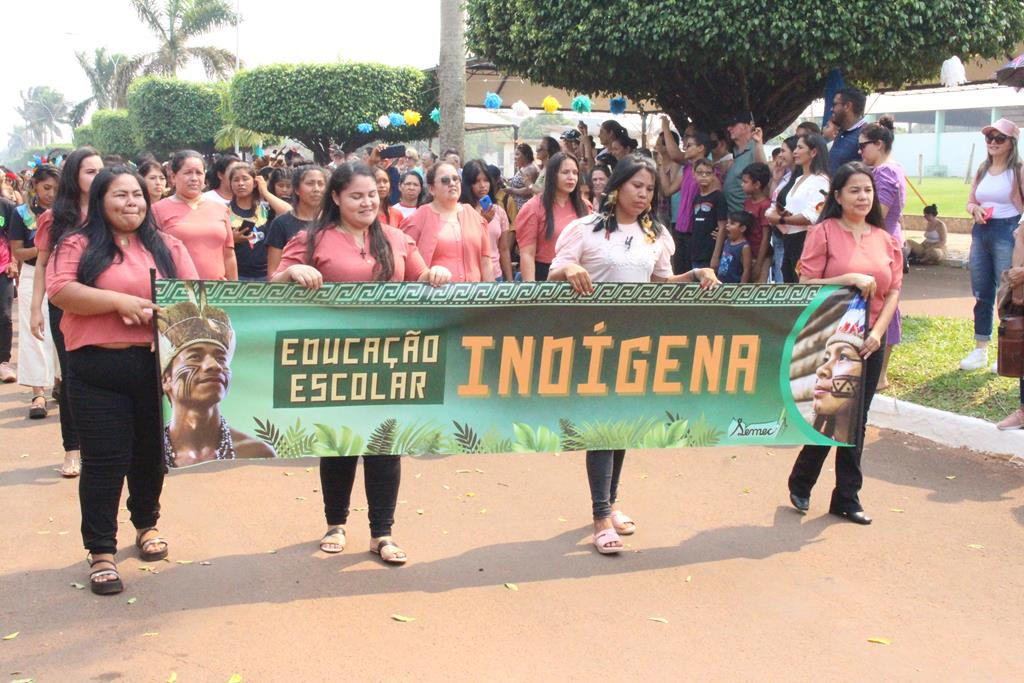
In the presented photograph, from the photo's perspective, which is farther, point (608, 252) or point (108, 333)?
point (608, 252)

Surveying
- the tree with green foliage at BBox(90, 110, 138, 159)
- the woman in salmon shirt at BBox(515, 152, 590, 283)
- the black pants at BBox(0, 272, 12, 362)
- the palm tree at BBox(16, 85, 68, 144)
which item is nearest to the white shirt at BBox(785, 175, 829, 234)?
the woman in salmon shirt at BBox(515, 152, 590, 283)

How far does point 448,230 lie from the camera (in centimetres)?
688

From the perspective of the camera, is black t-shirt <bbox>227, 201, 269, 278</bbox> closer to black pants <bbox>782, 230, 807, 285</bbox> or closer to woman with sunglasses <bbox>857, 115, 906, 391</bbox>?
black pants <bbox>782, 230, 807, 285</bbox>

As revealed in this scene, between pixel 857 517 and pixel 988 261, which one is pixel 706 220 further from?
pixel 857 517

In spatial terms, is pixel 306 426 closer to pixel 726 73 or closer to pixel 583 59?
pixel 583 59

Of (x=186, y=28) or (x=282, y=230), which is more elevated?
(x=186, y=28)

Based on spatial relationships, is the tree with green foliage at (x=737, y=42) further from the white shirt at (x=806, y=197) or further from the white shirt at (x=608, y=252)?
the white shirt at (x=608, y=252)

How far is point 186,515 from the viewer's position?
18.2 feet

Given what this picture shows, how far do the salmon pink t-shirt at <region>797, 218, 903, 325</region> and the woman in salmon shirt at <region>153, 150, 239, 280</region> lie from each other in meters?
3.26

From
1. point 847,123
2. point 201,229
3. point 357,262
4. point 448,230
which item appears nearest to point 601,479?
point 357,262

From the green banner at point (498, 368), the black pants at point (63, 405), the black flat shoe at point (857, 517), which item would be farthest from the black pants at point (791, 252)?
the black pants at point (63, 405)

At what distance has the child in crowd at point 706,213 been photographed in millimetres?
9844

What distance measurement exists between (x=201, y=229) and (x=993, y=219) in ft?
19.2

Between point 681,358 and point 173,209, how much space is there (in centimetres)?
318
